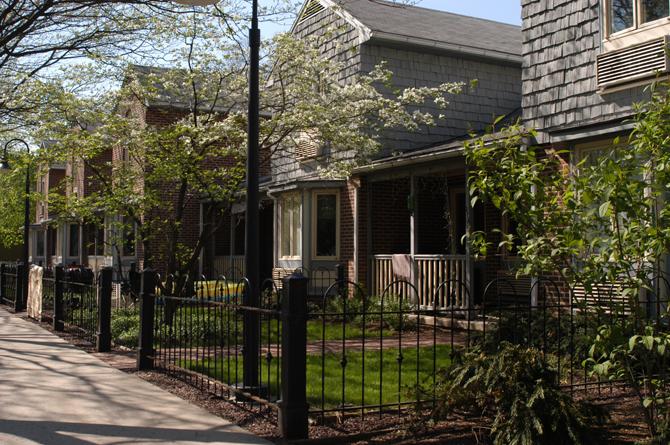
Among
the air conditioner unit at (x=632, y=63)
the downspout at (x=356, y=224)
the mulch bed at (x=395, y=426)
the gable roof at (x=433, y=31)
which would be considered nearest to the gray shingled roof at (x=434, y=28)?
the gable roof at (x=433, y=31)

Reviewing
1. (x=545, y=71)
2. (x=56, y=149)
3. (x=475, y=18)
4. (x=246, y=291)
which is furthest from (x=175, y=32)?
(x=475, y=18)

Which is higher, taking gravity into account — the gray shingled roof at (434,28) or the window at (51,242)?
the gray shingled roof at (434,28)

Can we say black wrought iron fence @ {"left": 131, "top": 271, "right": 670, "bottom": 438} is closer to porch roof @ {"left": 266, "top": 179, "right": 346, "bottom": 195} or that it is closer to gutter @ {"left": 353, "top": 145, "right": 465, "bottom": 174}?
gutter @ {"left": 353, "top": 145, "right": 465, "bottom": 174}

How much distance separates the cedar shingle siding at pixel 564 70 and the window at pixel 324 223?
6520mm

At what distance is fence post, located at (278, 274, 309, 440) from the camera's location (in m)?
5.51

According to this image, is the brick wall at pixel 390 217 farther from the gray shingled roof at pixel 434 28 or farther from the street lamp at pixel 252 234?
the street lamp at pixel 252 234

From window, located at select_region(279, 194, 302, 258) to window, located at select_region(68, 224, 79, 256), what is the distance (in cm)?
2124

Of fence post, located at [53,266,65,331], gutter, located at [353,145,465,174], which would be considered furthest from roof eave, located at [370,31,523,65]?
fence post, located at [53,266,65,331]

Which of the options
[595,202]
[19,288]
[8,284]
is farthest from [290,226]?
[595,202]

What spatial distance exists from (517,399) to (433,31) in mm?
14455

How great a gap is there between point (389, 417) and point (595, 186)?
2720mm

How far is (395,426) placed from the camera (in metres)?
5.94

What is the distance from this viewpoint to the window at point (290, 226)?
18672mm

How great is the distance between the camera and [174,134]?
12.2 meters
